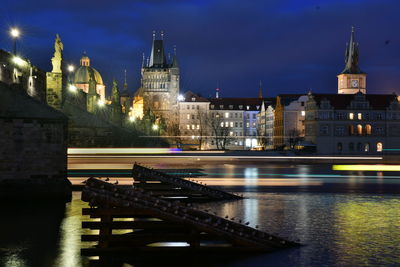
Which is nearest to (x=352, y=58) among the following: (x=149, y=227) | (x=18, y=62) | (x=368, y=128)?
(x=368, y=128)

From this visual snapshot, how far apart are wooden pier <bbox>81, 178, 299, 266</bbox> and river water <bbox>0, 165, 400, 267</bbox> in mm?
580

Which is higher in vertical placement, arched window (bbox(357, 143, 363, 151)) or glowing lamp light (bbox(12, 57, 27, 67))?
glowing lamp light (bbox(12, 57, 27, 67))

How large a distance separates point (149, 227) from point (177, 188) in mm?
12623

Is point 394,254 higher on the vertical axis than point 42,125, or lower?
lower

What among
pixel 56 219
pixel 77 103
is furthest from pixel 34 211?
pixel 77 103

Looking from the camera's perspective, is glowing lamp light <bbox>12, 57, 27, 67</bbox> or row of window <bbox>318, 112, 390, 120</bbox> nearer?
glowing lamp light <bbox>12, 57, 27, 67</bbox>

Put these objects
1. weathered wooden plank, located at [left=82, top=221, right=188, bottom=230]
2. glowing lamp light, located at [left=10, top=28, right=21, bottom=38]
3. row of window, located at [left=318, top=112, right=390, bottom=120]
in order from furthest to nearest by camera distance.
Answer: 1. row of window, located at [left=318, top=112, right=390, bottom=120]
2. glowing lamp light, located at [left=10, top=28, right=21, bottom=38]
3. weathered wooden plank, located at [left=82, top=221, right=188, bottom=230]

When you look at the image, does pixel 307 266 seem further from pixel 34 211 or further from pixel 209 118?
pixel 209 118

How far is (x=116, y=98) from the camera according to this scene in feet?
307

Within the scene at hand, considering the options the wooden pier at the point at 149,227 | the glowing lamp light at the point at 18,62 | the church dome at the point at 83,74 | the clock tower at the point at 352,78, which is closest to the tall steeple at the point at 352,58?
the clock tower at the point at 352,78

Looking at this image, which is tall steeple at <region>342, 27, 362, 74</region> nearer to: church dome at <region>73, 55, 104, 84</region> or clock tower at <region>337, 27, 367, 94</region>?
clock tower at <region>337, 27, 367, 94</region>

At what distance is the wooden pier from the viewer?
1212 cm

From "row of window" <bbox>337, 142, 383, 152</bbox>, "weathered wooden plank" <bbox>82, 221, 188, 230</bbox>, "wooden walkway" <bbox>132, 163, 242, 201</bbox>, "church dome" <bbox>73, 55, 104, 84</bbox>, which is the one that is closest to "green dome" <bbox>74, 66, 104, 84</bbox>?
"church dome" <bbox>73, 55, 104, 84</bbox>

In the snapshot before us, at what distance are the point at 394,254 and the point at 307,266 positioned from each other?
241cm
